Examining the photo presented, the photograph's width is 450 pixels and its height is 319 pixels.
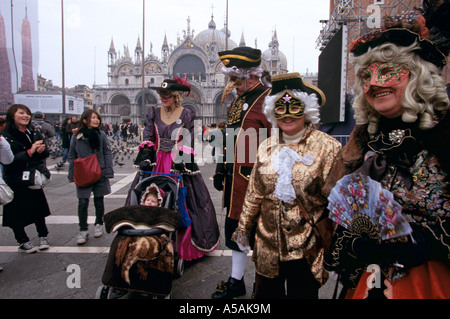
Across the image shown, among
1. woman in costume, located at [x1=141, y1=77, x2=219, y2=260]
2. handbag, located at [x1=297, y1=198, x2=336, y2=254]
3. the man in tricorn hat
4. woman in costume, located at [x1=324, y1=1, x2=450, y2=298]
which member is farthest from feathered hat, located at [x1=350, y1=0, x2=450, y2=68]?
woman in costume, located at [x1=141, y1=77, x2=219, y2=260]

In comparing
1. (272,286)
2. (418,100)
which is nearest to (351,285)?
(272,286)

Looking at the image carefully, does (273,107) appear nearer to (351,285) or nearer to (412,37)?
(412,37)

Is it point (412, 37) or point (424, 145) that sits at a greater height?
point (412, 37)

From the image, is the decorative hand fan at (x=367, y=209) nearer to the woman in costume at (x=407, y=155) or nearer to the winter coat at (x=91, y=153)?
the woman in costume at (x=407, y=155)

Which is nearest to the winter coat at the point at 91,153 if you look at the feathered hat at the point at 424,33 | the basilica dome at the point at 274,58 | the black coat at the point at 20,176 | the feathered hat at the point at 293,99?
the black coat at the point at 20,176

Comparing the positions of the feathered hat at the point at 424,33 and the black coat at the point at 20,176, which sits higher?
the feathered hat at the point at 424,33

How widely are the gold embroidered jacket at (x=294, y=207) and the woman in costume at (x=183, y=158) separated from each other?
1547 millimetres

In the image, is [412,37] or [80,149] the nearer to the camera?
[412,37]

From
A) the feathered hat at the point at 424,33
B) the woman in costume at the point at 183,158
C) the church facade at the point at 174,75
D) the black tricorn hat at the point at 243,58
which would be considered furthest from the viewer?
the church facade at the point at 174,75

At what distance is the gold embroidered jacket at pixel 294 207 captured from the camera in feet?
6.28

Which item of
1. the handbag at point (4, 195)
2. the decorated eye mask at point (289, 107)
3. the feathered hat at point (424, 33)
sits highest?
the feathered hat at point (424, 33)
